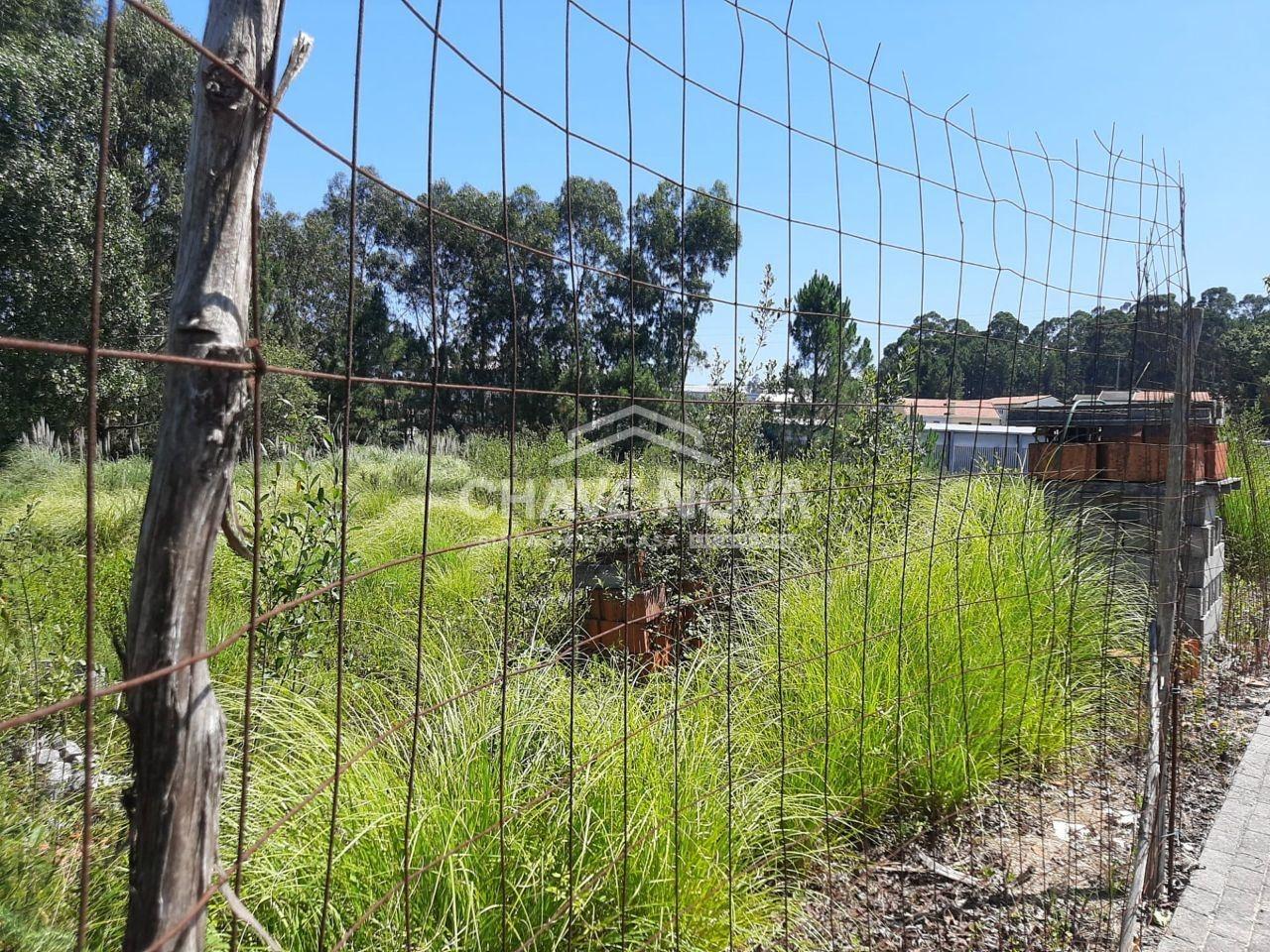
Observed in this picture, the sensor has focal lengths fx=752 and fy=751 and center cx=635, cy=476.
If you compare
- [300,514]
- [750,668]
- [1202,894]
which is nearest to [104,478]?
[300,514]

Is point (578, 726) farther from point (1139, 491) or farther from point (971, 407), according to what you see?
point (1139, 491)

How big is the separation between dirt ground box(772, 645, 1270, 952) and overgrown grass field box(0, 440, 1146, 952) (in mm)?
98

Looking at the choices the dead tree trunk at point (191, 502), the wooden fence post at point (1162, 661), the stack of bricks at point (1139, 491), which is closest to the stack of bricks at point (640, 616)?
the wooden fence post at point (1162, 661)

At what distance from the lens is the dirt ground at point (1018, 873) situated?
6.49 feet

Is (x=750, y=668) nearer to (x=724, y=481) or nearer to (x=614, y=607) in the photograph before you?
(x=614, y=607)

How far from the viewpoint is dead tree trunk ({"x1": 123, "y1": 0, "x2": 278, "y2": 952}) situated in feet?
2.89

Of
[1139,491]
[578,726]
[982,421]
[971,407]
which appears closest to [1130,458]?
[1139,491]

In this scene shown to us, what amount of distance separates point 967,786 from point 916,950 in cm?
73

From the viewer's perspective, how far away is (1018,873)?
7.63ft

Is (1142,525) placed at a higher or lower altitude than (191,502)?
lower

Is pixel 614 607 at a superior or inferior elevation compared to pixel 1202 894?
superior

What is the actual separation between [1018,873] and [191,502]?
99.7 inches

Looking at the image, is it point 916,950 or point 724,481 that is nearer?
point 916,950

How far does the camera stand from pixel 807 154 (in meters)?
2.24
